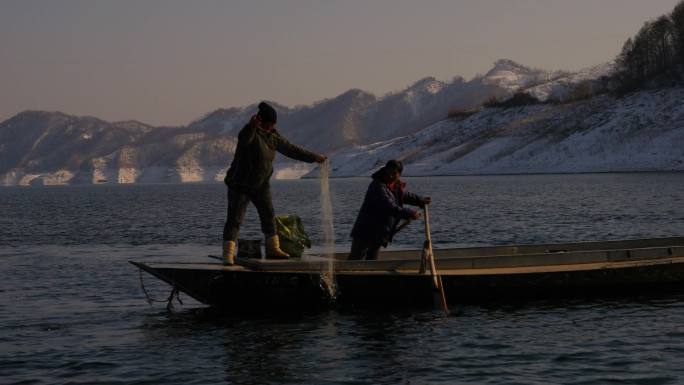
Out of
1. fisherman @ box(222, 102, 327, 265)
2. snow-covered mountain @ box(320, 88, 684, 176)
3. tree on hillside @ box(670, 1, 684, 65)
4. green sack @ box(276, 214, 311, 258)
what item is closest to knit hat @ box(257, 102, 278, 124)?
fisherman @ box(222, 102, 327, 265)

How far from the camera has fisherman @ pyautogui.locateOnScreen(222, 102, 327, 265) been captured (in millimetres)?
18062

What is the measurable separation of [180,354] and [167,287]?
8443mm

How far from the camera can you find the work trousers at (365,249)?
63.7ft

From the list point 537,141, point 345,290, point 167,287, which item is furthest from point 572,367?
point 537,141

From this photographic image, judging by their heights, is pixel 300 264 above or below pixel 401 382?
above

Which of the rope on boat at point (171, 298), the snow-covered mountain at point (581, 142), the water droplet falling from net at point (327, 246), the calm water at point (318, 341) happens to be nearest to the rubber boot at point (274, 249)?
the water droplet falling from net at point (327, 246)

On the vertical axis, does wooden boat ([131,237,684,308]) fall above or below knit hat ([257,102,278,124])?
below

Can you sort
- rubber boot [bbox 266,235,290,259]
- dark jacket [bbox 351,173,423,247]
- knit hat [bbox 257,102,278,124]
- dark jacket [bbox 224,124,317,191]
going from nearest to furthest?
dark jacket [bbox 224,124,317,191] < knit hat [bbox 257,102,278,124] < dark jacket [bbox 351,173,423,247] < rubber boot [bbox 266,235,290,259]

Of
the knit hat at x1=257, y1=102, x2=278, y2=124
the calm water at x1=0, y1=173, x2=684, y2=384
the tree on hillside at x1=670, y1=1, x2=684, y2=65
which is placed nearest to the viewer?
the calm water at x1=0, y1=173, x2=684, y2=384

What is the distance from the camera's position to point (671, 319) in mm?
17547

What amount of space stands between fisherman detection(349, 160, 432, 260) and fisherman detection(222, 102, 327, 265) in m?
1.31

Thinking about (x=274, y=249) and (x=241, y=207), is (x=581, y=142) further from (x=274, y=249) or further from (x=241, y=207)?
(x=241, y=207)

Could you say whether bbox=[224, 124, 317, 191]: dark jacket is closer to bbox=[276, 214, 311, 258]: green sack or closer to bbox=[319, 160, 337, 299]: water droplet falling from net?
bbox=[319, 160, 337, 299]: water droplet falling from net

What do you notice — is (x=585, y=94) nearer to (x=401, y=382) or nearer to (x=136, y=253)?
(x=136, y=253)
